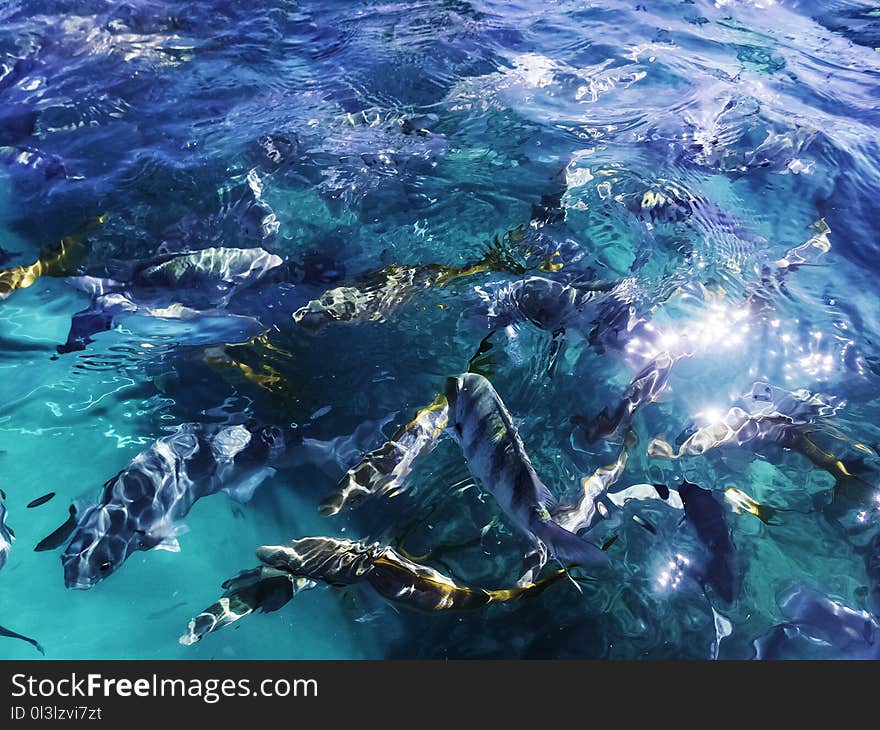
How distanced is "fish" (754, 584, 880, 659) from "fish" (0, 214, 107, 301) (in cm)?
572

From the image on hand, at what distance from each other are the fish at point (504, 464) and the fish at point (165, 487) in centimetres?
133

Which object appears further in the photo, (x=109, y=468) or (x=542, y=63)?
(x=542, y=63)

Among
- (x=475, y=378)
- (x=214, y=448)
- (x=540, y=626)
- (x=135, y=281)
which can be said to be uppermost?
(x=475, y=378)

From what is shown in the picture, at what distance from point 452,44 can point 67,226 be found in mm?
5724

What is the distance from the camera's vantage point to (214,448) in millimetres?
3768

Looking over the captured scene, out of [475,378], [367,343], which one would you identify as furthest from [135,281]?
[475,378]

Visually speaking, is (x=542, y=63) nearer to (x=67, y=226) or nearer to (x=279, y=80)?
(x=279, y=80)

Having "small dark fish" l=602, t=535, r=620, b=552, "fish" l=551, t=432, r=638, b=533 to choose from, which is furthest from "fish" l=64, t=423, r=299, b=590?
"small dark fish" l=602, t=535, r=620, b=552

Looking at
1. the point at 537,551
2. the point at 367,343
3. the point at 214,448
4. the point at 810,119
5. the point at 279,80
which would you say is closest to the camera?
the point at 537,551

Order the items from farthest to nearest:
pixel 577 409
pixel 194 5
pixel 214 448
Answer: pixel 194 5
pixel 577 409
pixel 214 448

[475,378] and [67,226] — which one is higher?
[475,378]

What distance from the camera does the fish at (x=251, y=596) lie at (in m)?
3.19

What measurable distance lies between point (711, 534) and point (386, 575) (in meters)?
1.90

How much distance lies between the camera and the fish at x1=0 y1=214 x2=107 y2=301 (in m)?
4.93
